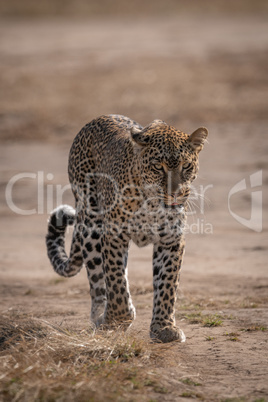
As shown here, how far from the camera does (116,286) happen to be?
22.8 feet

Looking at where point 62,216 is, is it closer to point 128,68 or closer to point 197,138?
point 197,138

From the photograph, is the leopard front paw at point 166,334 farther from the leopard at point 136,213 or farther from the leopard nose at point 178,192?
the leopard nose at point 178,192

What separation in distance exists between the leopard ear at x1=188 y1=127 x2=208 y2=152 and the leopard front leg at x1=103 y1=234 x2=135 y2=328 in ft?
3.23

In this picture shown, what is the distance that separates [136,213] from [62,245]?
174 cm

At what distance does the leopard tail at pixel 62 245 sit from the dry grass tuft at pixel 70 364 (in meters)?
1.28

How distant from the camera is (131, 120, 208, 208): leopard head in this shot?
641 centimetres

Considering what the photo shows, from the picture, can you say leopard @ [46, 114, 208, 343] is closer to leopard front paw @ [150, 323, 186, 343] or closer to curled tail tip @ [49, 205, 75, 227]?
leopard front paw @ [150, 323, 186, 343]

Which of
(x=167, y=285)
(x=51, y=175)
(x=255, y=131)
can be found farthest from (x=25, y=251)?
(x=255, y=131)

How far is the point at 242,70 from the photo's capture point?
2391cm

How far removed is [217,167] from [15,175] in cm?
368

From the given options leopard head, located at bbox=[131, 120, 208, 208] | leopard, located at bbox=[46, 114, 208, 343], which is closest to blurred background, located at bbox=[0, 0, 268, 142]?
leopard, located at bbox=[46, 114, 208, 343]

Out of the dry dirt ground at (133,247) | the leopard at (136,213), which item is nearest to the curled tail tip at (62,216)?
the leopard at (136,213)

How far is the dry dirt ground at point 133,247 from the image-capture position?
5711mm

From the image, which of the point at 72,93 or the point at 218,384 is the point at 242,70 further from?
the point at 218,384
